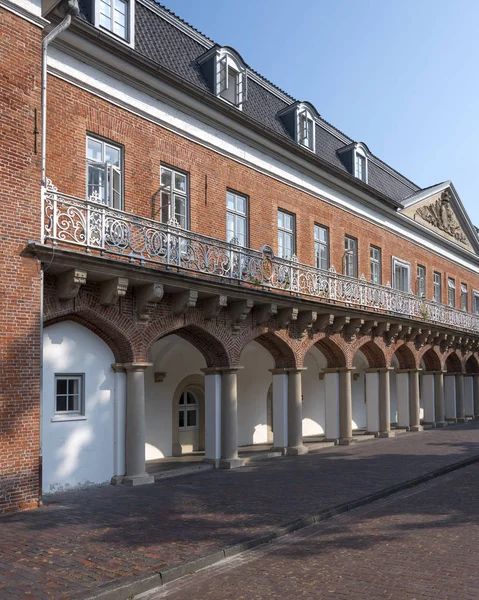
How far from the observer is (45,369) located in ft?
36.9

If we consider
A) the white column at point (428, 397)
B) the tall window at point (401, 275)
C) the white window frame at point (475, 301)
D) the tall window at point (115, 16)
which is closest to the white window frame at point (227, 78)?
the tall window at point (115, 16)

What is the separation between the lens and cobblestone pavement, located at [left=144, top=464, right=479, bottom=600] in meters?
6.29

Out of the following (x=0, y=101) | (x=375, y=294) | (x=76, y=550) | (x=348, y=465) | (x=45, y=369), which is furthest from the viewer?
(x=375, y=294)

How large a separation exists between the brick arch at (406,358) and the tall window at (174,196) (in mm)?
12356

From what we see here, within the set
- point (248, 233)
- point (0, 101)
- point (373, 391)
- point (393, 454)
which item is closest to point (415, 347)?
point (373, 391)

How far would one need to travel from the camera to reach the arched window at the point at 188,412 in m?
17.3

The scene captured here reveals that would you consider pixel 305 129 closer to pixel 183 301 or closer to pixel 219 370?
pixel 219 370

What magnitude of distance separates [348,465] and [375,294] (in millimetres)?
7556

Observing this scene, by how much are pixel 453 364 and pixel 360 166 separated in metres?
11.2

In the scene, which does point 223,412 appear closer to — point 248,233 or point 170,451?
point 170,451

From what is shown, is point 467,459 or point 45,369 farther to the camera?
point 467,459

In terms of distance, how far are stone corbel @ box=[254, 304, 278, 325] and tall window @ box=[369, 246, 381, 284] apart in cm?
839

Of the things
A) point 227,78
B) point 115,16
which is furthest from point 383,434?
point 115,16

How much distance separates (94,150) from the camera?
1281 cm
